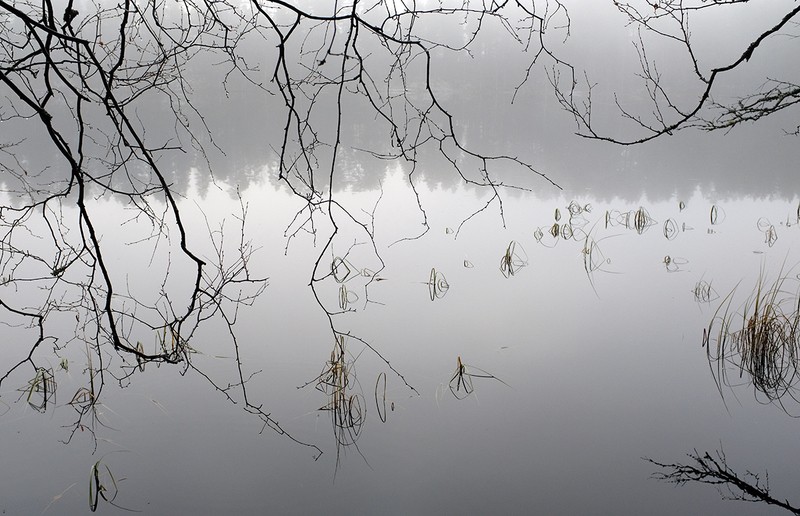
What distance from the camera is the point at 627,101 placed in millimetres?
44469

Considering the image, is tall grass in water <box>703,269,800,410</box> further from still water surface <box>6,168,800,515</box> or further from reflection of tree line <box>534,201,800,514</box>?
still water surface <box>6,168,800,515</box>

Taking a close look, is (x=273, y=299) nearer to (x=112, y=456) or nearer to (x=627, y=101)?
(x=112, y=456)

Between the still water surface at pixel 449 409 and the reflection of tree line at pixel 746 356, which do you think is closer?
the still water surface at pixel 449 409

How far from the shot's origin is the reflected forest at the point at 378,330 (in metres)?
1.42

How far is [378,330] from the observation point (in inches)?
214

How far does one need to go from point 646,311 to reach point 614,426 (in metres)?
2.23

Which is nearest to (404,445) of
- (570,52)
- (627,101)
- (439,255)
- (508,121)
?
(439,255)

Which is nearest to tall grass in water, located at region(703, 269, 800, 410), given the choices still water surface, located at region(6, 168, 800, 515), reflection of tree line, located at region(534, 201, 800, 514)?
reflection of tree line, located at region(534, 201, 800, 514)

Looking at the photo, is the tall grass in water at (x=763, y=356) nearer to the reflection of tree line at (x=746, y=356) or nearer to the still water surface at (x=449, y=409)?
the reflection of tree line at (x=746, y=356)

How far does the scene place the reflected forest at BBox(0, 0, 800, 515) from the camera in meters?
1.42

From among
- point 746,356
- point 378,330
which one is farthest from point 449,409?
point 746,356

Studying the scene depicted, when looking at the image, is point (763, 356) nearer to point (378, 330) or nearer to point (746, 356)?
point (746, 356)

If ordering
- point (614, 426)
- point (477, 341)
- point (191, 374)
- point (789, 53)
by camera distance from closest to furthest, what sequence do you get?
point (614, 426)
point (191, 374)
point (477, 341)
point (789, 53)

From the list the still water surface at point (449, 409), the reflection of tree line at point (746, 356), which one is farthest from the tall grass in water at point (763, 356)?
the still water surface at point (449, 409)
